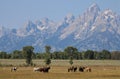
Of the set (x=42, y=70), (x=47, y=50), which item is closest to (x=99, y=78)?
(x=42, y=70)

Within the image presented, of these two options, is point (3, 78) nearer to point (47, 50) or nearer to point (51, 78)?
point (51, 78)

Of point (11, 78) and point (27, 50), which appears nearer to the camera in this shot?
point (11, 78)

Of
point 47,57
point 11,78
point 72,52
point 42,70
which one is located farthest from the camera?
point 72,52

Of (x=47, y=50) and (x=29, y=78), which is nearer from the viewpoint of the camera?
(x=29, y=78)

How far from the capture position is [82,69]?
88.6 m

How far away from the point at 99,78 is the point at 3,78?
13689mm

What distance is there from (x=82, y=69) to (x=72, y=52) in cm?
9463

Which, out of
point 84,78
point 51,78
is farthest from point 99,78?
point 51,78

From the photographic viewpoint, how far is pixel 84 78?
193 feet

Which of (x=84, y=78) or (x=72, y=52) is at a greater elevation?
(x=72, y=52)

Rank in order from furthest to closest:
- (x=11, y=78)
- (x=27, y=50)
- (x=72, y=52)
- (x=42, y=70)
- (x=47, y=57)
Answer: (x=72, y=52)
(x=27, y=50)
(x=47, y=57)
(x=42, y=70)
(x=11, y=78)

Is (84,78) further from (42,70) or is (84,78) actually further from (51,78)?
(42,70)

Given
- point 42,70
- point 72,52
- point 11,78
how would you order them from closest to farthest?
point 11,78, point 42,70, point 72,52

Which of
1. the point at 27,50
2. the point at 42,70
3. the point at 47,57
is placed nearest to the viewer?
the point at 42,70
